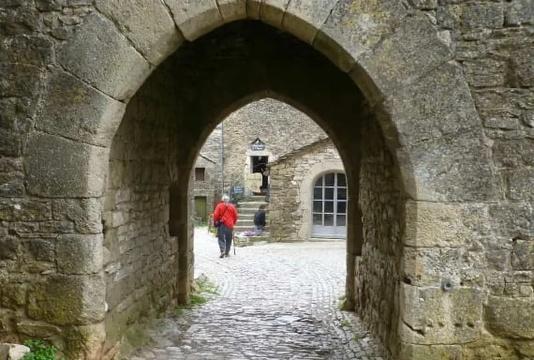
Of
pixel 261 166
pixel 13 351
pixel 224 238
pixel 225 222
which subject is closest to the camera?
pixel 13 351

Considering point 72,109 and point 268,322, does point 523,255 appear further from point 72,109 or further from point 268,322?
point 268,322

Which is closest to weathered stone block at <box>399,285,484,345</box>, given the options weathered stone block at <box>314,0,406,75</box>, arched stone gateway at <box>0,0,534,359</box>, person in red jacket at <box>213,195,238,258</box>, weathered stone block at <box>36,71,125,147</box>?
arched stone gateway at <box>0,0,534,359</box>

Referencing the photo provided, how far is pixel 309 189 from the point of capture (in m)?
16.1

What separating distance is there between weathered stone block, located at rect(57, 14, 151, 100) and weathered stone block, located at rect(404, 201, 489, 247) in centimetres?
213

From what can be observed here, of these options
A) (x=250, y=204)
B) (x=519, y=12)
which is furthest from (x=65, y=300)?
(x=250, y=204)

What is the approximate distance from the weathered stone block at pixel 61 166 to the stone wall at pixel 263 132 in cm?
1714

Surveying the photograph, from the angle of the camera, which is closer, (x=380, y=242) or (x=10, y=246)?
(x=10, y=246)

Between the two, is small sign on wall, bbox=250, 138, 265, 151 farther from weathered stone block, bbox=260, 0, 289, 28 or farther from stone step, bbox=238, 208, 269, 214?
weathered stone block, bbox=260, 0, 289, 28

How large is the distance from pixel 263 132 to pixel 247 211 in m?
4.57

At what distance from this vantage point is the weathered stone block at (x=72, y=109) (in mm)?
3541

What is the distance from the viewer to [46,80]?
3562 millimetres

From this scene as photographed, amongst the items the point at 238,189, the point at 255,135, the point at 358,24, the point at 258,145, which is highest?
the point at 255,135

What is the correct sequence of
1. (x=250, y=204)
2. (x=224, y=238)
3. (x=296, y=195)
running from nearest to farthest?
(x=224, y=238), (x=296, y=195), (x=250, y=204)

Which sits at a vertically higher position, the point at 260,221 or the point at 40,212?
the point at 40,212
